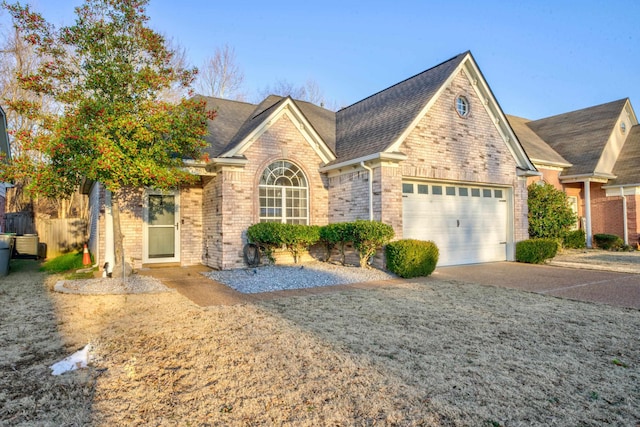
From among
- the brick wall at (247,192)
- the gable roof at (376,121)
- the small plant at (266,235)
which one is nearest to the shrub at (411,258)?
the gable roof at (376,121)

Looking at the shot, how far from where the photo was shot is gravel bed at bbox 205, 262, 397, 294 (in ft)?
26.7

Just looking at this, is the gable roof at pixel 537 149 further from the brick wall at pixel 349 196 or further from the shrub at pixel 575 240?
the brick wall at pixel 349 196

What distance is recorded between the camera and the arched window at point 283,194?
1113 centimetres

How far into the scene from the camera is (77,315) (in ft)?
18.7

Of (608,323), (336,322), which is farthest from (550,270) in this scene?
(336,322)

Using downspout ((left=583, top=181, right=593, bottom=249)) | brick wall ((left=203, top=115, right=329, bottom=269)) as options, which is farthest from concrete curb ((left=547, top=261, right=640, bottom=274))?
brick wall ((left=203, top=115, right=329, bottom=269))

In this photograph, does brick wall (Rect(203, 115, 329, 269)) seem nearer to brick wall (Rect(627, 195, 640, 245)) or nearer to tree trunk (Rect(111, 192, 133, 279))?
tree trunk (Rect(111, 192, 133, 279))

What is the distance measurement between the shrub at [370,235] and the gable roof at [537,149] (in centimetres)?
1003

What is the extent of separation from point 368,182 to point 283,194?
8.37ft

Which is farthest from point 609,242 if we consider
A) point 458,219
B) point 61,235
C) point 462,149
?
point 61,235

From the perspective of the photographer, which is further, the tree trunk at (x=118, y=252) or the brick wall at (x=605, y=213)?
the brick wall at (x=605, y=213)

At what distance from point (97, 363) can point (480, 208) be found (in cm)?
1136

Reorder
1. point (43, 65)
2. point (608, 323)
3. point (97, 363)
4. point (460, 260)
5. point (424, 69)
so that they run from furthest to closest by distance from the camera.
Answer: point (424, 69) → point (460, 260) → point (43, 65) → point (608, 323) → point (97, 363)

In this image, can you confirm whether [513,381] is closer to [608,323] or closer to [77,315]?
[608,323]
